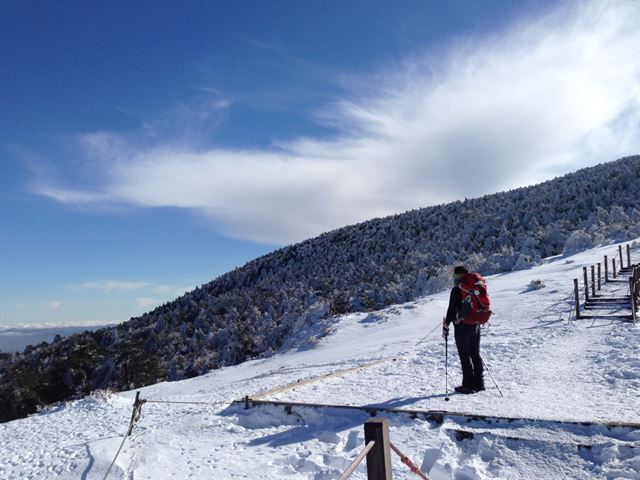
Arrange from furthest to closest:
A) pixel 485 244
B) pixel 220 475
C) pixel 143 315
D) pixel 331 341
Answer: pixel 143 315, pixel 485 244, pixel 331 341, pixel 220 475

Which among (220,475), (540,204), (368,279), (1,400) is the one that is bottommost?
(1,400)

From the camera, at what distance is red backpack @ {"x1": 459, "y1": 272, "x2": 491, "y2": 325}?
6934 millimetres

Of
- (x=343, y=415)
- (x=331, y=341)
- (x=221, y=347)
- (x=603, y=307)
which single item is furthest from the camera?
(x=221, y=347)

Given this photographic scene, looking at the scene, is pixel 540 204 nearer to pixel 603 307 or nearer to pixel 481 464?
pixel 603 307

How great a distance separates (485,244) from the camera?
50375 millimetres

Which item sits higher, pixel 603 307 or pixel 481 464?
pixel 603 307

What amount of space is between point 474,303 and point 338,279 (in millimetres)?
57698

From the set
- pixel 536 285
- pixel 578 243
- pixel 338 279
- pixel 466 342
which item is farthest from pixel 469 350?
pixel 338 279

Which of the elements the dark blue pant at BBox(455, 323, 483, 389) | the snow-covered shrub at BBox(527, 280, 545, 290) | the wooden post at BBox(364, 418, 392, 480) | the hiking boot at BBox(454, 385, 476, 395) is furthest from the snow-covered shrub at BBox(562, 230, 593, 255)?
the wooden post at BBox(364, 418, 392, 480)

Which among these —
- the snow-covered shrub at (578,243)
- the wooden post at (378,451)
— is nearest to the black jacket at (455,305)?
the wooden post at (378,451)

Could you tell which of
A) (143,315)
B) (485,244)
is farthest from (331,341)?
(143,315)

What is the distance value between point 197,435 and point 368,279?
51.9 meters

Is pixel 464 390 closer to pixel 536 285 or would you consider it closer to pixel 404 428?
pixel 404 428

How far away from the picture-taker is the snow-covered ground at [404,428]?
483cm
